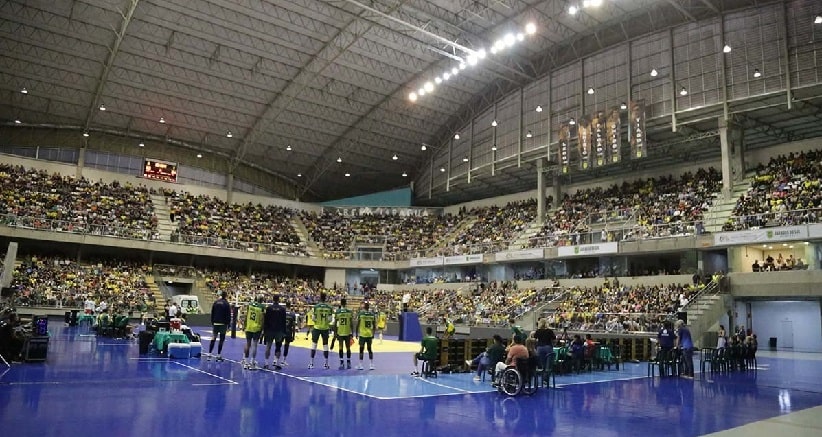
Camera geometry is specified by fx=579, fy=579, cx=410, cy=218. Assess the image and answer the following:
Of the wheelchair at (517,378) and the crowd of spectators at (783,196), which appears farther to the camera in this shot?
the crowd of spectators at (783,196)

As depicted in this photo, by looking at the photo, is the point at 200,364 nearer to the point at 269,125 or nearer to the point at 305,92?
the point at 305,92

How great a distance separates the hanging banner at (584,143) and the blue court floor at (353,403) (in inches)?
854

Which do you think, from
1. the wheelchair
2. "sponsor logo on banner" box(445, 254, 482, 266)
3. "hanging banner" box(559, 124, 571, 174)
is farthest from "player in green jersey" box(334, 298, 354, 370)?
"sponsor logo on banner" box(445, 254, 482, 266)

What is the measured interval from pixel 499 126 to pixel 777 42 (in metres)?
20.0

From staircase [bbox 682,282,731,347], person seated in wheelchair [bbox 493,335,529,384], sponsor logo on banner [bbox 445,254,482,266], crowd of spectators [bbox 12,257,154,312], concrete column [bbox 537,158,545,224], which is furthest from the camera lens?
sponsor logo on banner [bbox 445,254,482,266]

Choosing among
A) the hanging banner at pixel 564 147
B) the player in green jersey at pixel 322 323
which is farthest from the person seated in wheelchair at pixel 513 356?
the hanging banner at pixel 564 147

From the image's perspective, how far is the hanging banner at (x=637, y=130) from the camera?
3441cm

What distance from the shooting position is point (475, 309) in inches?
1597

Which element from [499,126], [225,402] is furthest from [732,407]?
[499,126]

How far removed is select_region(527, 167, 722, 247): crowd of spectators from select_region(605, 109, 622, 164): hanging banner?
472cm

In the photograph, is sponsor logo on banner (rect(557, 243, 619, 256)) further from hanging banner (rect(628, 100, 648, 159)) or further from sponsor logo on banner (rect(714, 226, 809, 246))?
sponsor logo on banner (rect(714, 226, 809, 246))

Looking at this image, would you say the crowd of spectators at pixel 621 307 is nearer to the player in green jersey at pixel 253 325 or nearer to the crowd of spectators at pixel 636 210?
the crowd of spectators at pixel 636 210

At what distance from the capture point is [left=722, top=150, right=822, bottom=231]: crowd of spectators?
2923 centimetres

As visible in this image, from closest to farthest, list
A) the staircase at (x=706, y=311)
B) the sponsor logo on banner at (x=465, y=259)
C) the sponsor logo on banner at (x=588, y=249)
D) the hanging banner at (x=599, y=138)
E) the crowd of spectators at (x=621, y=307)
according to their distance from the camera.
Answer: the staircase at (x=706, y=311) → the crowd of spectators at (x=621, y=307) → the hanging banner at (x=599, y=138) → the sponsor logo on banner at (x=588, y=249) → the sponsor logo on banner at (x=465, y=259)
